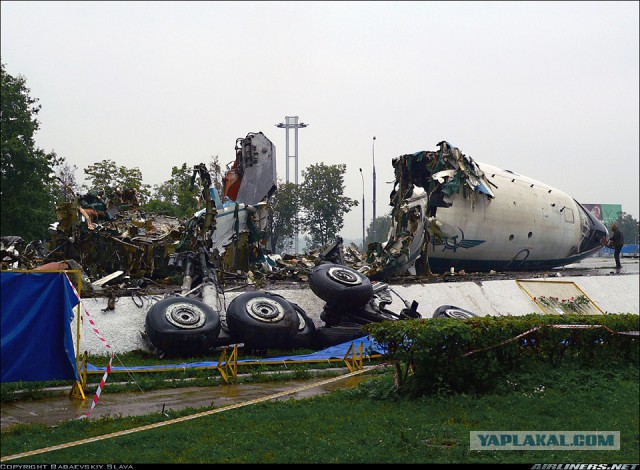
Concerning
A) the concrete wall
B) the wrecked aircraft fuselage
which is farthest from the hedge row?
the wrecked aircraft fuselage

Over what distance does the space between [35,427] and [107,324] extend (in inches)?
257

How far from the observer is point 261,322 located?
14.0 metres

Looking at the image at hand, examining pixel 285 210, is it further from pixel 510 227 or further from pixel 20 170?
pixel 510 227

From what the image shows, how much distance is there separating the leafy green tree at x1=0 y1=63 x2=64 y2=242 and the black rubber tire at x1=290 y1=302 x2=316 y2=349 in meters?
28.5

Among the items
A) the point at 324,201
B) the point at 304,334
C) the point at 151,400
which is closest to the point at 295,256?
the point at 304,334

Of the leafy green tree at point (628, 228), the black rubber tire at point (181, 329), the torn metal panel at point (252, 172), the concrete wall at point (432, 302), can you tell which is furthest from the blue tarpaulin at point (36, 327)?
the leafy green tree at point (628, 228)

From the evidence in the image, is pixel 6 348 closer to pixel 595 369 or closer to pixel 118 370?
pixel 118 370

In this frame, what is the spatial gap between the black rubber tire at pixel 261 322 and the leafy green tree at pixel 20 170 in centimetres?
2870

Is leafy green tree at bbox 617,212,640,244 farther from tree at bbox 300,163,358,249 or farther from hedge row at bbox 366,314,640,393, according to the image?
hedge row at bbox 366,314,640,393

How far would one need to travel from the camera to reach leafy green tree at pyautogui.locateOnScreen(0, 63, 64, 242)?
129 ft

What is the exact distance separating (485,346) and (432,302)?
928 cm

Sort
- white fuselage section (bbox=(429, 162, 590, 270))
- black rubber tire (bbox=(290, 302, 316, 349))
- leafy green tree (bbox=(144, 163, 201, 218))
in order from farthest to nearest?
leafy green tree (bbox=(144, 163, 201, 218)), white fuselage section (bbox=(429, 162, 590, 270)), black rubber tire (bbox=(290, 302, 316, 349))

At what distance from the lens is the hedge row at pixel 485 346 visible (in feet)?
31.7

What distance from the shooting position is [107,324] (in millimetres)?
14789
